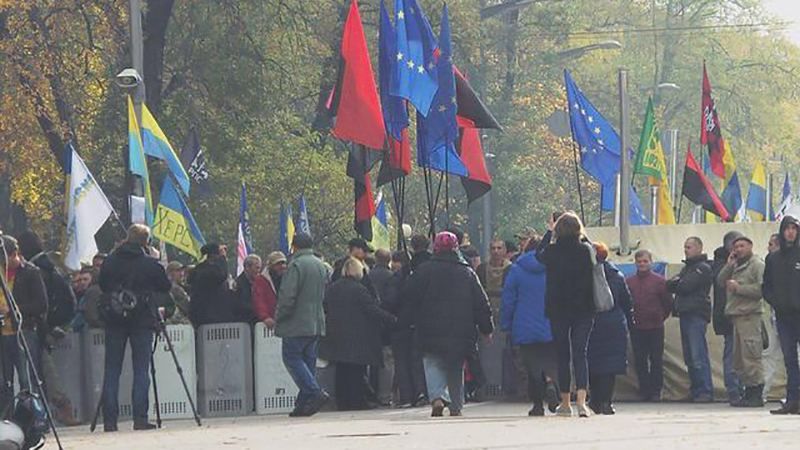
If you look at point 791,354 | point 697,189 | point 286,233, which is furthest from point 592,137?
point 791,354

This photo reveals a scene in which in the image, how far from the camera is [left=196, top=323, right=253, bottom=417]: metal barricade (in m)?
22.4

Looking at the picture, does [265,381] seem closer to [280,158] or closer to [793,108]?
[280,158]

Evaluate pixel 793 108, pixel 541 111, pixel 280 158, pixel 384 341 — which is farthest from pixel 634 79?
pixel 384 341

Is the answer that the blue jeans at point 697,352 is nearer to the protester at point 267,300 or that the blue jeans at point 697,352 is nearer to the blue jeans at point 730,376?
the blue jeans at point 730,376

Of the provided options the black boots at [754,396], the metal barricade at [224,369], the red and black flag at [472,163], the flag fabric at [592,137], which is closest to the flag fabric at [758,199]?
the flag fabric at [592,137]

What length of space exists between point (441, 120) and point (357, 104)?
102 centimetres

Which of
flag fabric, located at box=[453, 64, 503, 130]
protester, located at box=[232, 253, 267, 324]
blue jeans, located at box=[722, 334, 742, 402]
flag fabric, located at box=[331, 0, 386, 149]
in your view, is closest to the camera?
protester, located at box=[232, 253, 267, 324]

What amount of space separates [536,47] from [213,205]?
2500 centimetres

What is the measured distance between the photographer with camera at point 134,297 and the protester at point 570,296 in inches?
122

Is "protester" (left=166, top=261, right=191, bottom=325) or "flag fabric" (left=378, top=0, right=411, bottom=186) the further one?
"flag fabric" (left=378, top=0, right=411, bottom=186)

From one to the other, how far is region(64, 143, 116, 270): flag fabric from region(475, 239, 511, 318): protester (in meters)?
3.78

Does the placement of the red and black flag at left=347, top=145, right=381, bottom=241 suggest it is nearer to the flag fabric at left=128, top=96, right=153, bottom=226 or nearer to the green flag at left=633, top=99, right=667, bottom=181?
the flag fabric at left=128, top=96, right=153, bottom=226

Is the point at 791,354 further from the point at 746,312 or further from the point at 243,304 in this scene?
the point at 243,304

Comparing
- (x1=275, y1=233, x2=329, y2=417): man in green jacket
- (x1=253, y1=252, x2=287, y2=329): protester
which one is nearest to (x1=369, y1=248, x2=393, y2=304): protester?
(x1=253, y1=252, x2=287, y2=329): protester
